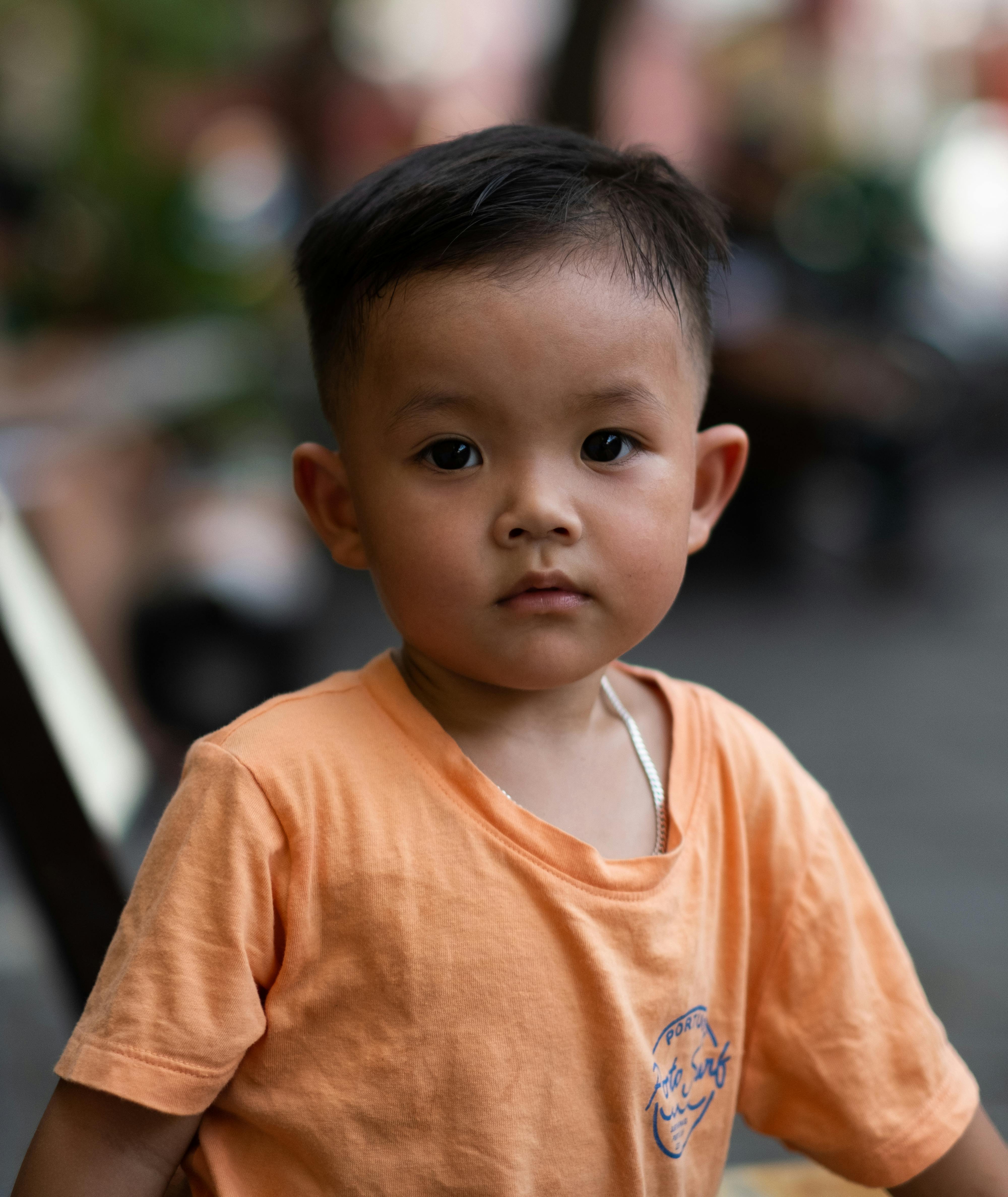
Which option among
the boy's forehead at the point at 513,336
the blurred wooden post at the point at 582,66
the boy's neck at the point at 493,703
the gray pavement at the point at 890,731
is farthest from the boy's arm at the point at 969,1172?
the blurred wooden post at the point at 582,66

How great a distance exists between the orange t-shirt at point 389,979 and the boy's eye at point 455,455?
0.67 ft

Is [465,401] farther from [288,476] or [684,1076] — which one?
[288,476]

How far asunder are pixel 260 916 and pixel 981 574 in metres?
5.67

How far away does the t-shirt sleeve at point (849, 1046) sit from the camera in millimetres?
1094

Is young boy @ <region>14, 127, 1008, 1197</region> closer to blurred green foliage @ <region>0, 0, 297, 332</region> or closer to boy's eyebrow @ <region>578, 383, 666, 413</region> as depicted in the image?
boy's eyebrow @ <region>578, 383, 666, 413</region>

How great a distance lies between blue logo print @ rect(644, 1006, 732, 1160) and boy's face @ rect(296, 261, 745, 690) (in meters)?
0.31

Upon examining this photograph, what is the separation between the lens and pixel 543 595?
0.93m

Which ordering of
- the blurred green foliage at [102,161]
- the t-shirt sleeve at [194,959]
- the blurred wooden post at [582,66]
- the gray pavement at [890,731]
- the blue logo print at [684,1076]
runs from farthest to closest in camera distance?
the blurred green foliage at [102,161]
the blurred wooden post at [582,66]
the gray pavement at [890,731]
the blue logo print at [684,1076]
the t-shirt sleeve at [194,959]

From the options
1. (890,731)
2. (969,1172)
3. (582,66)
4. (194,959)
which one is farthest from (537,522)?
(582,66)

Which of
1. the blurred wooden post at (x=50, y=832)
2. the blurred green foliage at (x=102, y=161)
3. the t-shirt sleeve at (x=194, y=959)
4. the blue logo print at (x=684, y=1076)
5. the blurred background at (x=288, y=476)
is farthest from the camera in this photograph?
the blurred green foliage at (x=102, y=161)

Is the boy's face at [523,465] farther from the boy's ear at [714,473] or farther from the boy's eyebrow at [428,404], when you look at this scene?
the boy's ear at [714,473]

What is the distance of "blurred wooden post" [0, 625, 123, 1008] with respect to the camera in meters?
1.13

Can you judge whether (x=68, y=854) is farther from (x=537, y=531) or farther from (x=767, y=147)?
(x=767, y=147)

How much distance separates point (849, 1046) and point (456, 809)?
425mm
